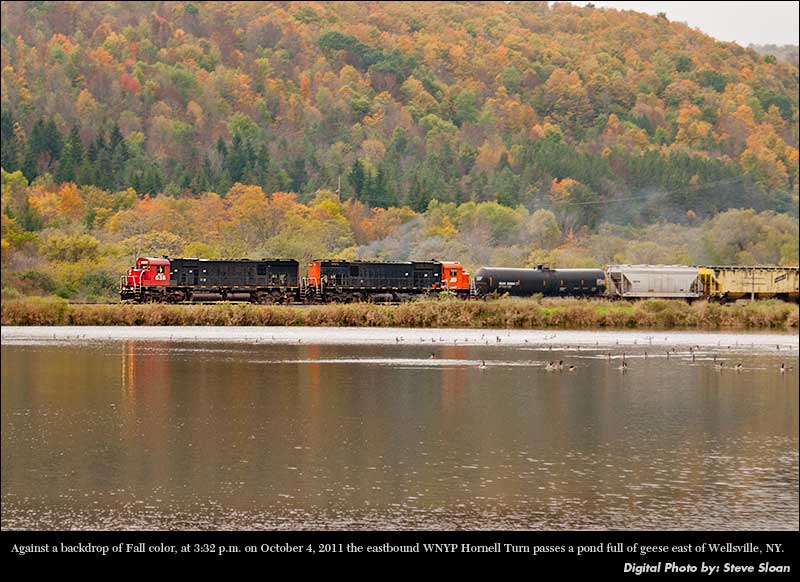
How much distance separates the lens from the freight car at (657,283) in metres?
62.8

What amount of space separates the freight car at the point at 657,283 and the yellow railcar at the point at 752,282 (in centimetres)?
71

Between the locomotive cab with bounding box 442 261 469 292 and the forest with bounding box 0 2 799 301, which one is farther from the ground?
the forest with bounding box 0 2 799 301

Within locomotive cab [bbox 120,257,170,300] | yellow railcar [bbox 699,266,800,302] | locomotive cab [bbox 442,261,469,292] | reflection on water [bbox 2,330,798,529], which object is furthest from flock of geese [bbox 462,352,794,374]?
locomotive cab [bbox 120,257,170,300]

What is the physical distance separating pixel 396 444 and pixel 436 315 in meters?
33.8

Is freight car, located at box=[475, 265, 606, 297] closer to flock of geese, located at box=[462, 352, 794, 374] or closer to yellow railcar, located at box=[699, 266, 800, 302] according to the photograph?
yellow railcar, located at box=[699, 266, 800, 302]

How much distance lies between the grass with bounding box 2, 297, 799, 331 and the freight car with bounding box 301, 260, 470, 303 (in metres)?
3.32

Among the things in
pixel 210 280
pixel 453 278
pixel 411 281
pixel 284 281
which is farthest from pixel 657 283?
pixel 210 280

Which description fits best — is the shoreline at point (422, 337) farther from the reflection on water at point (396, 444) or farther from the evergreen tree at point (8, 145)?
the evergreen tree at point (8, 145)

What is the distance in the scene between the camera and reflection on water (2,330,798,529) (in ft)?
57.7

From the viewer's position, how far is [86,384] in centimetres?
3105

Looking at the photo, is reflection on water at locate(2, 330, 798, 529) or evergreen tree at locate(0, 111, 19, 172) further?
evergreen tree at locate(0, 111, 19, 172)

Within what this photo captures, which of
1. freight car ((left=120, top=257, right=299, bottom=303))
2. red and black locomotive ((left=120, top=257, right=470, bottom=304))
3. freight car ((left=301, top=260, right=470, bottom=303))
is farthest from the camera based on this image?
freight car ((left=301, top=260, right=470, bottom=303))

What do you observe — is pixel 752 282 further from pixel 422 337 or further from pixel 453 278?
pixel 422 337

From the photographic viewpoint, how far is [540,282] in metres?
62.5
